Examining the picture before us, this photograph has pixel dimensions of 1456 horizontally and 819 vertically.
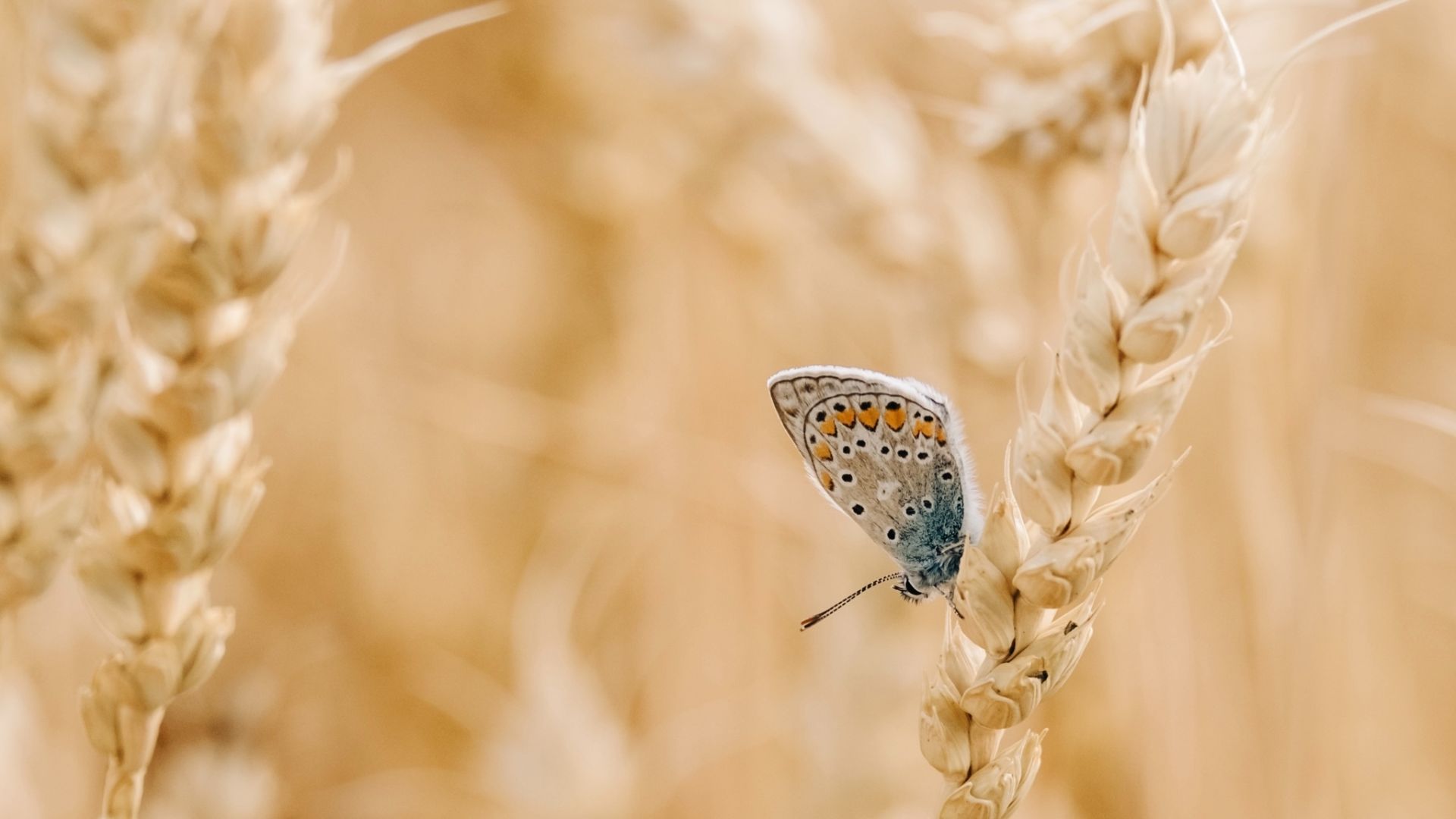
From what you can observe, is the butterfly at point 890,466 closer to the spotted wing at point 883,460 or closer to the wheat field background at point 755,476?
the spotted wing at point 883,460

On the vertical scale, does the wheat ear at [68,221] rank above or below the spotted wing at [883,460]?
above

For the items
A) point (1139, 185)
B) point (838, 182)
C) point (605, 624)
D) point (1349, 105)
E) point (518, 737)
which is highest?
point (1139, 185)

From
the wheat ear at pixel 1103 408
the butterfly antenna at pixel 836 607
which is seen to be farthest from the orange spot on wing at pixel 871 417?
the wheat ear at pixel 1103 408

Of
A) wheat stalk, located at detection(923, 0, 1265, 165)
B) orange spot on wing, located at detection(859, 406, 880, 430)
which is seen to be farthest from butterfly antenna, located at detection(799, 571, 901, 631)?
wheat stalk, located at detection(923, 0, 1265, 165)

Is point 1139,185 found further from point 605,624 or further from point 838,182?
point 605,624

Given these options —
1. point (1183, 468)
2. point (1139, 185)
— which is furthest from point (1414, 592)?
point (1139, 185)

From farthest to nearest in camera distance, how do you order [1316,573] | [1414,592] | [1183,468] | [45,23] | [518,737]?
[1414,592]
[518,737]
[1183,468]
[1316,573]
[45,23]

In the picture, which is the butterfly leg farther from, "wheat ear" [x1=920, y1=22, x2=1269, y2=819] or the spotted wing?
"wheat ear" [x1=920, y1=22, x2=1269, y2=819]
